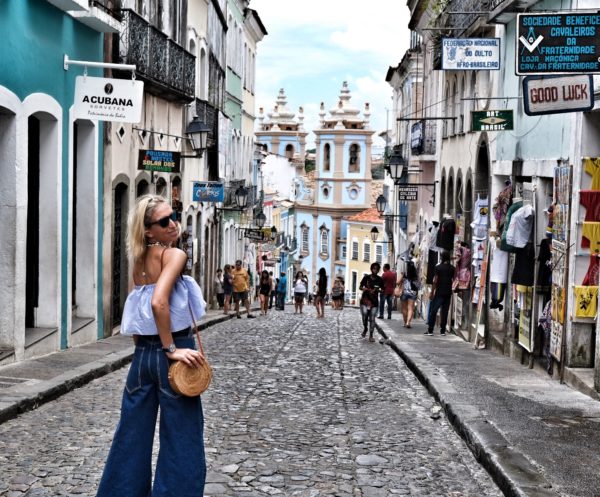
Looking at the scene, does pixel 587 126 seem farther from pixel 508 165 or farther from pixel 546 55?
pixel 508 165

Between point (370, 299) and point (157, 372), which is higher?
point (157, 372)

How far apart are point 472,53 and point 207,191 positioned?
1112 centimetres

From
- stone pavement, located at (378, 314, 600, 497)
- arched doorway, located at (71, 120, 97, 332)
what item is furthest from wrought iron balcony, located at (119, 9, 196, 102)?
stone pavement, located at (378, 314, 600, 497)

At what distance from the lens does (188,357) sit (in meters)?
5.98

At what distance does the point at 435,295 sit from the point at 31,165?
9.50 meters

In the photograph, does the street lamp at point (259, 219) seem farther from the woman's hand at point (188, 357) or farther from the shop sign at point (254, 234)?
the woman's hand at point (188, 357)

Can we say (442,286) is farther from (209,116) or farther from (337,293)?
(337,293)

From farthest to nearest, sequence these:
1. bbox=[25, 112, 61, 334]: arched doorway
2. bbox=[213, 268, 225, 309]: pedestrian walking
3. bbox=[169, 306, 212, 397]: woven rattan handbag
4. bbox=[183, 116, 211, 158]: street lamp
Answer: bbox=[213, 268, 225, 309]: pedestrian walking, bbox=[183, 116, 211, 158]: street lamp, bbox=[25, 112, 61, 334]: arched doorway, bbox=[169, 306, 212, 397]: woven rattan handbag

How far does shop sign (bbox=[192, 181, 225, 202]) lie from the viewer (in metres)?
26.9

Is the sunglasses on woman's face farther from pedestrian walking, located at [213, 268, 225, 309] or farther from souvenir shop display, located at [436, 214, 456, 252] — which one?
Answer: pedestrian walking, located at [213, 268, 225, 309]

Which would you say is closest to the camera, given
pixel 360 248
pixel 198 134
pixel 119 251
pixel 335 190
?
pixel 119 251

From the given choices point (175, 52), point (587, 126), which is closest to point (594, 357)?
point (587, 126)

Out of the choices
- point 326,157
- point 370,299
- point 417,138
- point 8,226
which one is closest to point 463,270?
point 370,299

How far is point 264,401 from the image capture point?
1163cm
